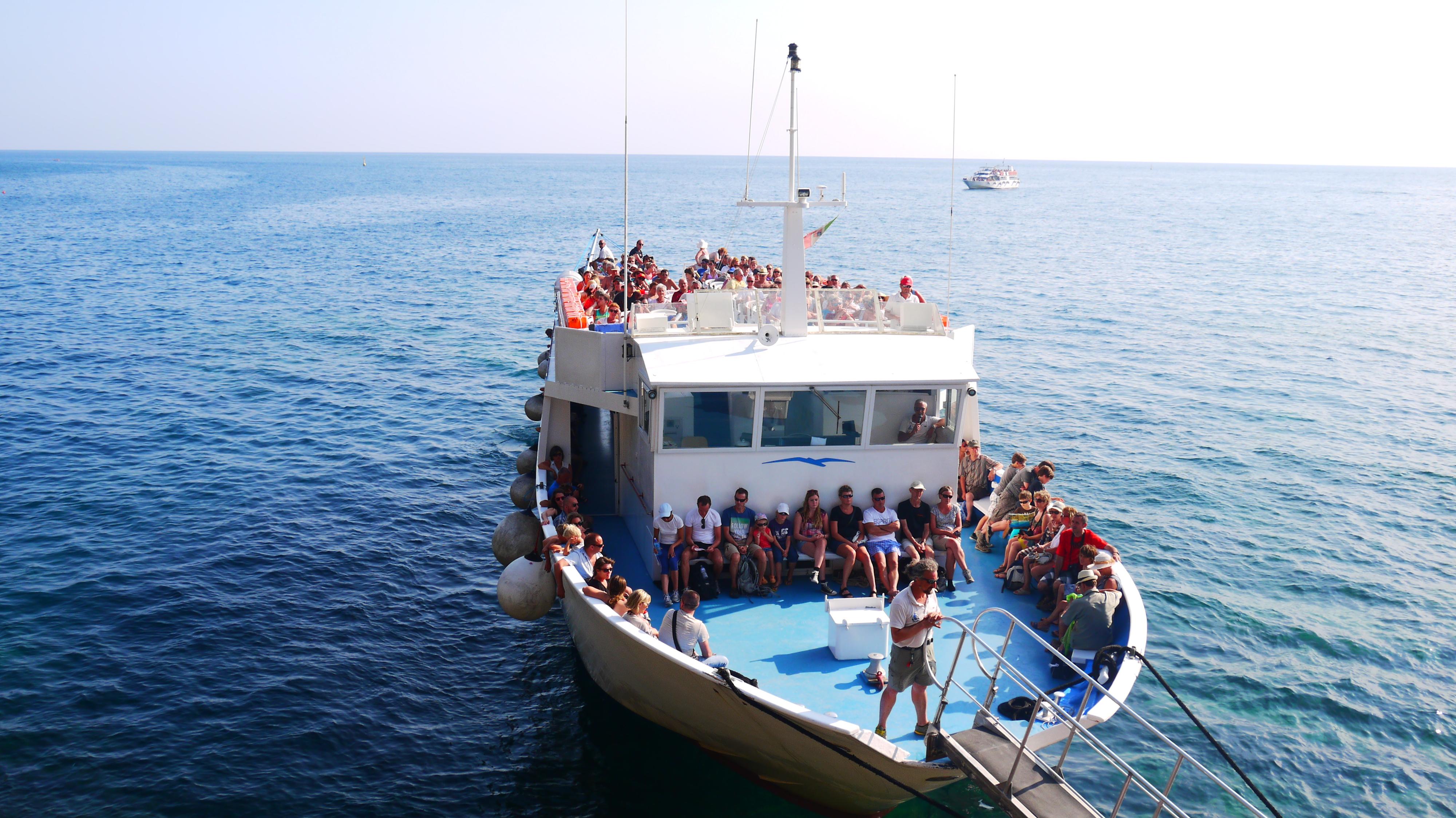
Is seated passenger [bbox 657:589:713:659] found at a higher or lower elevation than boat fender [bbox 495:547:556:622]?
higher

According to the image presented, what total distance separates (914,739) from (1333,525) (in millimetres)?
15211

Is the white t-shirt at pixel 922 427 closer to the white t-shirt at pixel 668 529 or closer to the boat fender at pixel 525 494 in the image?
the white t-shirt at pixel 668 529

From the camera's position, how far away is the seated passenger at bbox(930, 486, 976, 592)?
1143 centimetres

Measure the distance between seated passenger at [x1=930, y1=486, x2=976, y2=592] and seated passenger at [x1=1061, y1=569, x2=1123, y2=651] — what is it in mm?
1768

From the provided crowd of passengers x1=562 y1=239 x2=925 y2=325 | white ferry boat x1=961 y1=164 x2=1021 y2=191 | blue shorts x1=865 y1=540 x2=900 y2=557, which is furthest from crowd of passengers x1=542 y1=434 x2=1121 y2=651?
white ferry boat x1=961 y1=164 x2=1021 y2=191

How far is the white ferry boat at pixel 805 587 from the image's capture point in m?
8.36

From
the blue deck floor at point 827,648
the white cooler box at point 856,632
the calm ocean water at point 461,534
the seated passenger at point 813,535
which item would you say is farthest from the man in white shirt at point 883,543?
the calm ocean water at point 461,534

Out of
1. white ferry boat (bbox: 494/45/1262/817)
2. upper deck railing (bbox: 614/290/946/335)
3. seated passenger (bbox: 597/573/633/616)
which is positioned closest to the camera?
white ferry boat (bbox: 494/45/1262/817)

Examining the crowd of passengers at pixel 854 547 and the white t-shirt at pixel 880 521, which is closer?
the crowd of passengers at pixel 854 547

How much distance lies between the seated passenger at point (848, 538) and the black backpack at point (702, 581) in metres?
1.21

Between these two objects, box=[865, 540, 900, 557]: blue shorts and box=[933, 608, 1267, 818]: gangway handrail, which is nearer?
box=[933, 608, 1267, 818]: gangway handrail

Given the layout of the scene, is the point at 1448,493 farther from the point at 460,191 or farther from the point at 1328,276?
the point at 460,191

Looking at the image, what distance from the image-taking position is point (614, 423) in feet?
47.1

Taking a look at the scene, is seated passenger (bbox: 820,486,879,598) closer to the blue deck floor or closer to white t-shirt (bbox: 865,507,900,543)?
white t-shirt (bbox: 865,507,900,543)
